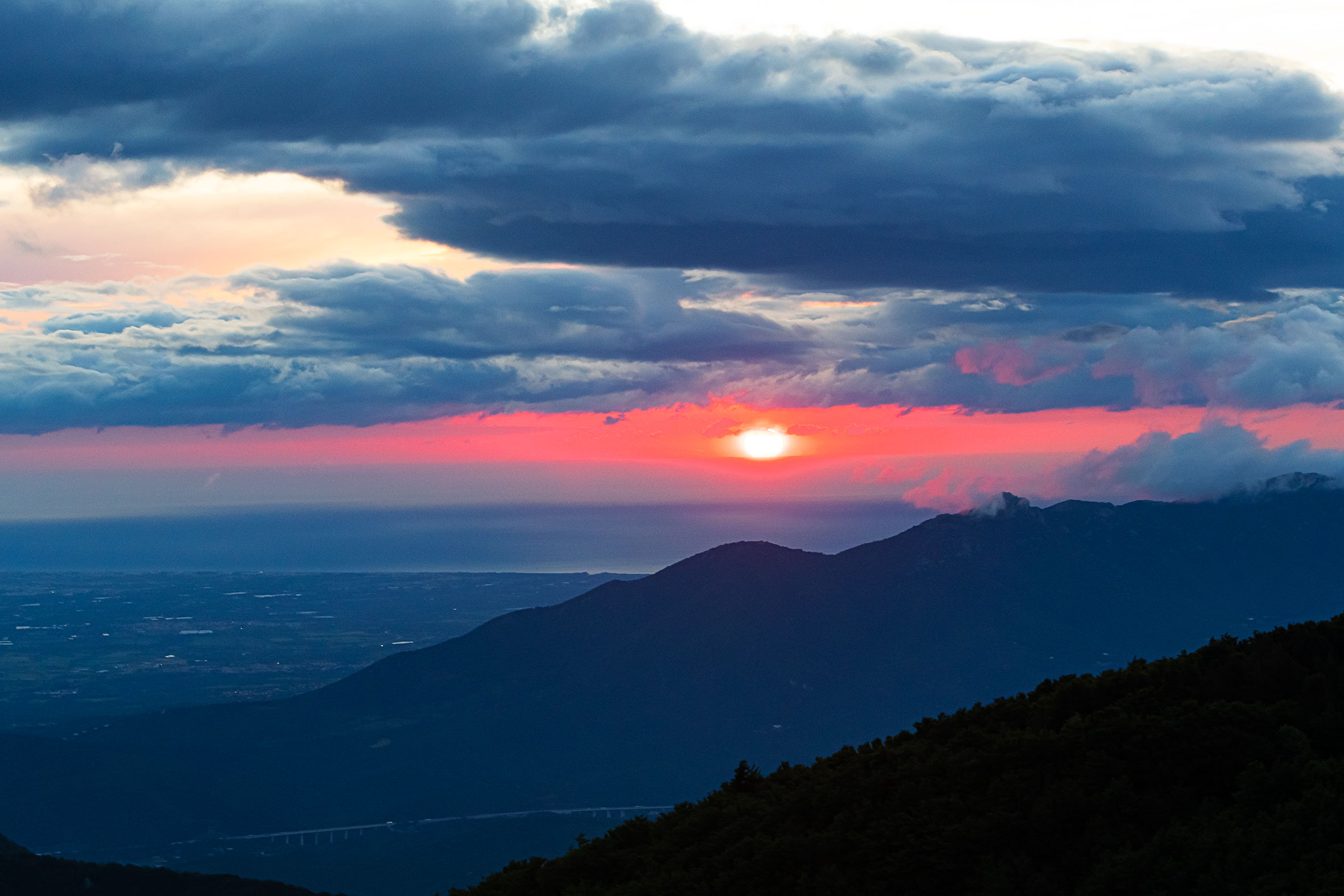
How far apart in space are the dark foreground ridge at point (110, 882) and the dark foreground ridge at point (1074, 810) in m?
50.6

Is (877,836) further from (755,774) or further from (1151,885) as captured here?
(755,774)

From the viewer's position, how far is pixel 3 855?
115562 millimetres

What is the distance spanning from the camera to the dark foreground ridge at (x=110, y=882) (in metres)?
104

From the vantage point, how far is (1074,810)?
50.5m

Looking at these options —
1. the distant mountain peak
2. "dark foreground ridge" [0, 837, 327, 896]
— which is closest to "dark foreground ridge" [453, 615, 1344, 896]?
"dark foreground ridge" [0, 837, 327, 896]

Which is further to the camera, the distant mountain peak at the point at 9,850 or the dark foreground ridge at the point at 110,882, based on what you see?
the distant mountain peak at the point at 9,850

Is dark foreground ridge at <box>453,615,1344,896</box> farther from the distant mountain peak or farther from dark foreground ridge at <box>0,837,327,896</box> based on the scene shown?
the distant mountain peak

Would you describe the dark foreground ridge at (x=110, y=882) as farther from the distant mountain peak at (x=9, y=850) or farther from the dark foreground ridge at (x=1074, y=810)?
the dark foreground ridge at (x=1074, y=810)

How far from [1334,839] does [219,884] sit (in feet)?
291

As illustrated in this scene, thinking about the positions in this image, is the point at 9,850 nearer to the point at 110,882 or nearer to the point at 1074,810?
the point at 110,882

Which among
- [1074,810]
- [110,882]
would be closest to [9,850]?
[110,882]

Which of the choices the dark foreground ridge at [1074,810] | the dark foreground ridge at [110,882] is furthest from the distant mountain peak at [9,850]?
the dark foreground ridge at [1074,810]

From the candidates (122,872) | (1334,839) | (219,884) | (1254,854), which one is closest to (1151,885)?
(1254,854)

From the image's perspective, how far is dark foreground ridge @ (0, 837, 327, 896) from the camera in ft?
341
